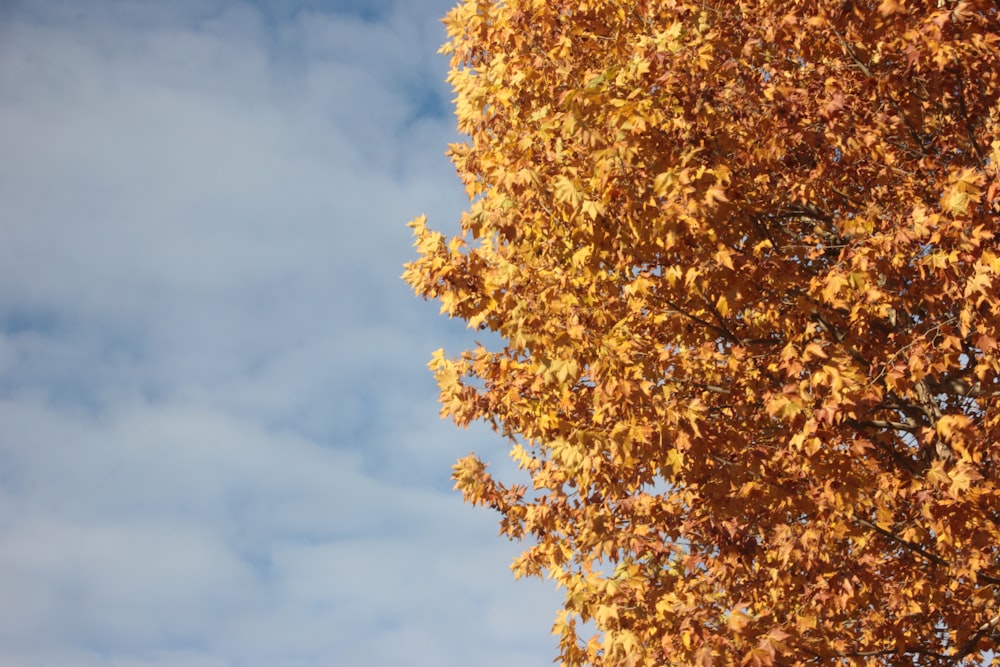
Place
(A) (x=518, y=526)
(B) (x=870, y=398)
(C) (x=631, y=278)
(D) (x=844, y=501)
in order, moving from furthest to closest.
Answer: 1. (A) (x=518, y=526)
2. (C) (x=631, y=278)
3. (D) (x=844, y=501)
4. (B) (x=870, y=398)

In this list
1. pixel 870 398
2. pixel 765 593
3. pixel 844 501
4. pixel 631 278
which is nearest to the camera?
pixel 870 398

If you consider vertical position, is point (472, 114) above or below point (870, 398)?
above

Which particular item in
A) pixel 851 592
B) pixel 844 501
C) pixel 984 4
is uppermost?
pixel 984 4

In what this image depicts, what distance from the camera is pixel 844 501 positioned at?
288 inches

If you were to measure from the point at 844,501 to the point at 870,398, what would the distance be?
1.01 m

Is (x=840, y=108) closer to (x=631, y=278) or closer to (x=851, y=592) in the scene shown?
(x=631, y=278)

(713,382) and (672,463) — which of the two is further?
(713,382)

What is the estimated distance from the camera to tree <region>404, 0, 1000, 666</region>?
284 inches

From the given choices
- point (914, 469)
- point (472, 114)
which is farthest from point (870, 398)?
point (472, 114)

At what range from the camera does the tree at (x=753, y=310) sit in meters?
7.22

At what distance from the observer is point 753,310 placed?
866 centimetres

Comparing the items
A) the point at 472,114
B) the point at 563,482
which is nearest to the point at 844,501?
the point at 563,482

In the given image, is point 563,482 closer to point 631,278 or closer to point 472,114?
point 631,278

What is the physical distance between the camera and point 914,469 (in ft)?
28.1
